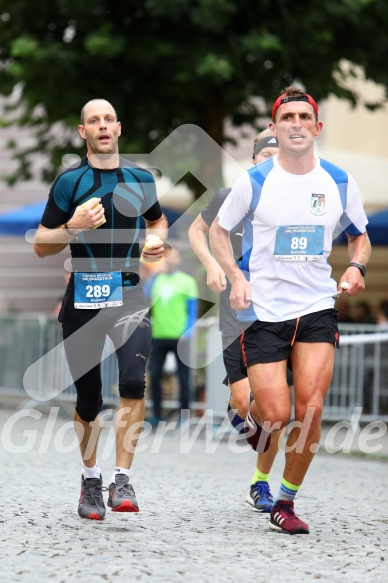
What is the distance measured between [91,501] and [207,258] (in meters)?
1.45

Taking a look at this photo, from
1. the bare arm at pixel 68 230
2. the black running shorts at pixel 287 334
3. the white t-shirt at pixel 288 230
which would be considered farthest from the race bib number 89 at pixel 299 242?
the bare arm at pixel 68 230

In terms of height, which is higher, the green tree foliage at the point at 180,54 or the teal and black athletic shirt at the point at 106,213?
the green tree foliage at the point at 180,54

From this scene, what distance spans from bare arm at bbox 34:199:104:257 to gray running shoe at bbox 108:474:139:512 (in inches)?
46.4

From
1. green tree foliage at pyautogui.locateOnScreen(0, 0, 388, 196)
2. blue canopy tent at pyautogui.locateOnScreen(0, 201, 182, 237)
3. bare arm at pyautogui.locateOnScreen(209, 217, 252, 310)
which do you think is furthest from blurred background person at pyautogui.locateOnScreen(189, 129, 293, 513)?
blue canopy tent at pyautogui.locateOnScreen(0, 201, 182, 237)

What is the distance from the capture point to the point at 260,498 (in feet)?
25.1

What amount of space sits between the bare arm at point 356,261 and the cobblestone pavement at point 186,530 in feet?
3.91

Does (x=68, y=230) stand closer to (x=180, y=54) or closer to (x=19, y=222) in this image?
(x=180, y=54)

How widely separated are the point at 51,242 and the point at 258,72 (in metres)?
9.74

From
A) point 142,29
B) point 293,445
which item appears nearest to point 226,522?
point 293,445

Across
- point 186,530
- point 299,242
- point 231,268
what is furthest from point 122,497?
point 299,242

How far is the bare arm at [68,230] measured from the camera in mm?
6418

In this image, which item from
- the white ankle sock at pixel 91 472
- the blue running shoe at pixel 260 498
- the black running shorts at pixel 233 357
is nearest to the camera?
the white ankle sock at pixel 91 472

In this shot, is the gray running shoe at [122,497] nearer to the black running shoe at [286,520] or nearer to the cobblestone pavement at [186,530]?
the cobblestone pavement at [186,530]

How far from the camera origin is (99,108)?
22.5ft
